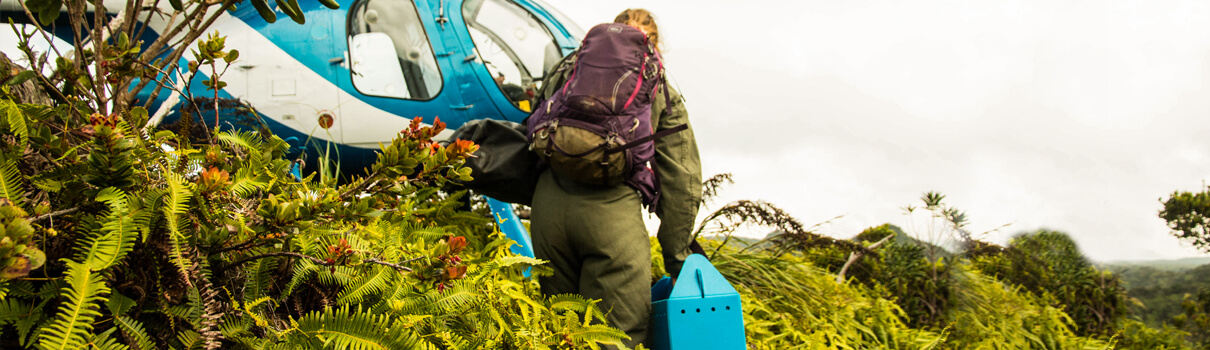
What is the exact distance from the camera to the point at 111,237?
1.13 m

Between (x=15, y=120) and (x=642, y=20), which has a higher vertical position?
(x=642, y=20)

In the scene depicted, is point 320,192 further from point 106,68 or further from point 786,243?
point 786,243

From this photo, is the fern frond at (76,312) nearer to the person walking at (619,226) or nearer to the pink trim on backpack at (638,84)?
the person walking at (619,226)

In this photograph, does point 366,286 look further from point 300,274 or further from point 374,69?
point 374,69

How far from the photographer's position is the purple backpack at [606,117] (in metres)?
2.65

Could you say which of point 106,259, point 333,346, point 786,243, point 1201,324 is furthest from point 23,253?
point 1201,324

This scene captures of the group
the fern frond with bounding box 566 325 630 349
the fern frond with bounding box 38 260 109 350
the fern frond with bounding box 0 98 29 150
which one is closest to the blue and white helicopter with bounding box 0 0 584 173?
the fern frond with bounding box 566 325 630 349

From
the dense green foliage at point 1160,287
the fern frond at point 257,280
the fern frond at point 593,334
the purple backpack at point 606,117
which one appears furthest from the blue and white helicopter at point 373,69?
the dense green foliage at point 1160,287

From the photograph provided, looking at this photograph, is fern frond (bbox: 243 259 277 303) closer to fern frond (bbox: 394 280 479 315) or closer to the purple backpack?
fern frond (bbox: 394 280 479 315)

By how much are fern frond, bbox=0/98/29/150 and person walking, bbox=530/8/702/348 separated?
181 centimetres

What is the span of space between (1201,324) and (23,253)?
24.8 feet

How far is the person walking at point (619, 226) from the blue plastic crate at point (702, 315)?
204mm

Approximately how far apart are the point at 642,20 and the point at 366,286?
218 cm

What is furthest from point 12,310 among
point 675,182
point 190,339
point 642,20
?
point 642,20
